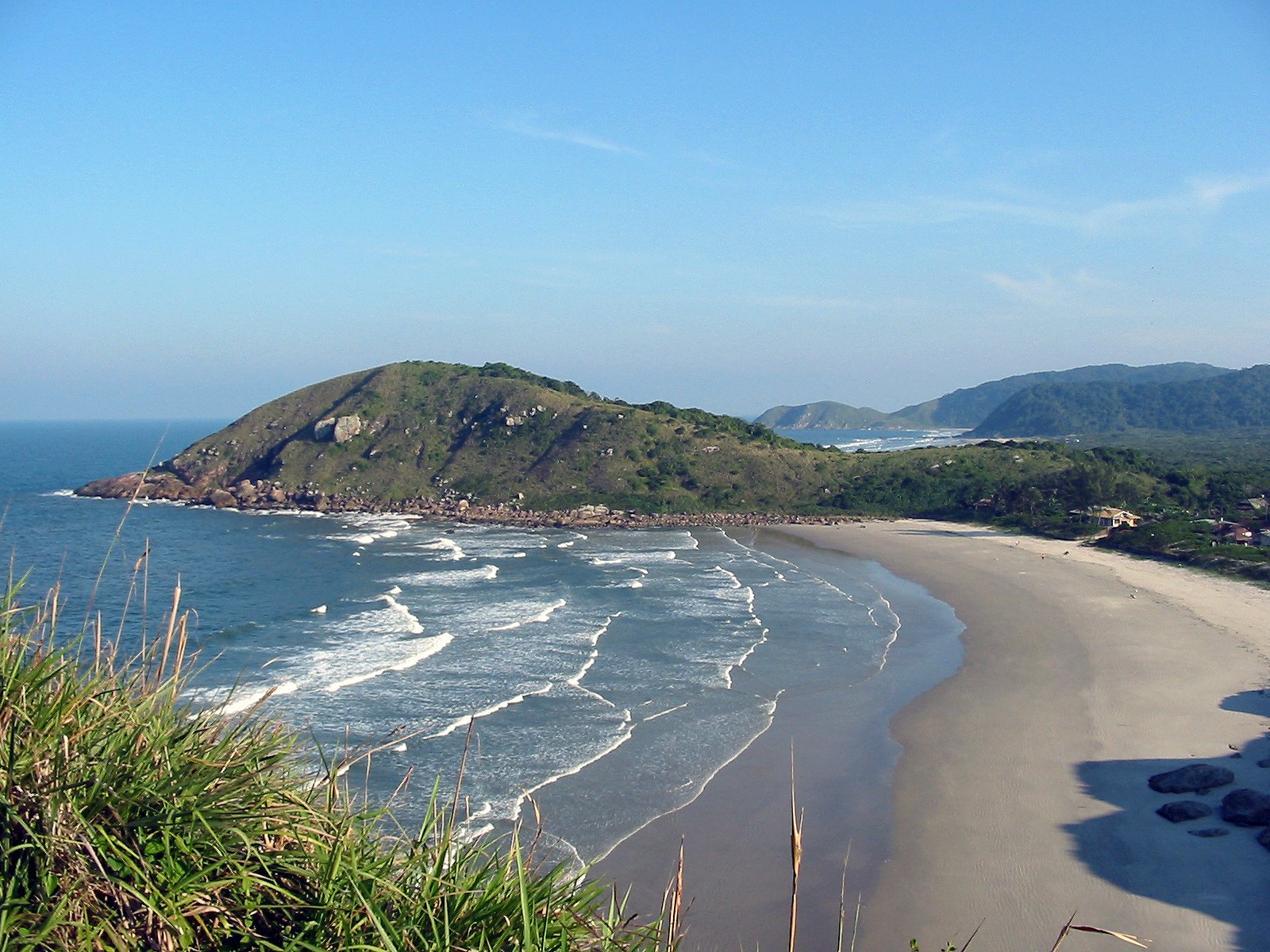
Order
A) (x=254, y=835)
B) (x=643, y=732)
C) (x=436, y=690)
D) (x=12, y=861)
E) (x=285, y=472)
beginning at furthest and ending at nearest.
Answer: (x=285, y=472) < (x=436, y=690) < (x=643, y=732) < (x=254, y=835) < (x=12, y=861)

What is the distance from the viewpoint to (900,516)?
5459cm

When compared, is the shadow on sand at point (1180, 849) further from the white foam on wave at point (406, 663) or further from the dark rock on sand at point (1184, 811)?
the white foam on wave at point (406, 663)

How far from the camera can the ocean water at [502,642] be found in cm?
1490

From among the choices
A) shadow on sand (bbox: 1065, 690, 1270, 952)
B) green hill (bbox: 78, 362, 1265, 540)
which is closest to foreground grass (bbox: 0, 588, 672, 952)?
shadow on sand (bbox: 1065, 690, 1270, 952)

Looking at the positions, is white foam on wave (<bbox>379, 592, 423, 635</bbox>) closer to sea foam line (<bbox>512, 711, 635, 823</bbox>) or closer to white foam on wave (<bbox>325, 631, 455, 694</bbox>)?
white foam on wave (<bbox>325, 631, 455, 694</bbox>)

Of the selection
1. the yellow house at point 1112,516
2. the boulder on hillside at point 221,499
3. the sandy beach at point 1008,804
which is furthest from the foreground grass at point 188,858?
the boulder on hillside at point 221,499

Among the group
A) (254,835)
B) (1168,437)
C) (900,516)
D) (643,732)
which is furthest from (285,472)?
(1168,437)

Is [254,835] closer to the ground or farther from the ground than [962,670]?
farther from the ground

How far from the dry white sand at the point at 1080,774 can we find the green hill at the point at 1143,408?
127060 millimetres

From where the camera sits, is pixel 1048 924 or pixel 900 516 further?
pixel 900 516

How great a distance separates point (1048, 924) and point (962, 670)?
11.8 m

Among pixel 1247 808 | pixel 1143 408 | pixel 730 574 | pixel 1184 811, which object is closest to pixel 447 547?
pixel 730 574

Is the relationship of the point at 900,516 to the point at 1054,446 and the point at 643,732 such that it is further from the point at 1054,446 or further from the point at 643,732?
the point at 643,732

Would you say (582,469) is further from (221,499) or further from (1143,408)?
(1143,408)
